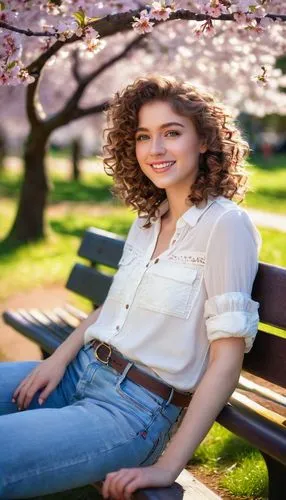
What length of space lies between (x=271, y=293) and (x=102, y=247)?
2029mm

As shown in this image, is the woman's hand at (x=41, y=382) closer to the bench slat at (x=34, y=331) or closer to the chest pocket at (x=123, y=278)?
the chest pocket at (x=123, y=278)

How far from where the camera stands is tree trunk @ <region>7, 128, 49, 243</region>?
10922 mm

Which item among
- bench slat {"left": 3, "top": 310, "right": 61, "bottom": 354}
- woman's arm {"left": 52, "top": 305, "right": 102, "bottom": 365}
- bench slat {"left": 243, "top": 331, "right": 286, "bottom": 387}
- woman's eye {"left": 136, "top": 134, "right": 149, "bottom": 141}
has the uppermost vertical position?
woman's eye {"left": 136, "top": 134, "right": 149, "bottom": 141}

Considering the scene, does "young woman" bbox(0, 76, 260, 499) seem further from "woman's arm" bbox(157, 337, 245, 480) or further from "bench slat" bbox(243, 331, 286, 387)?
"bench slat" bbox(243, 331, 286, 387)

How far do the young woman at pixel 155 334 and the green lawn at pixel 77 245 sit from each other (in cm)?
45

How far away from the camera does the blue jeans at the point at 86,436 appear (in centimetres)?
224

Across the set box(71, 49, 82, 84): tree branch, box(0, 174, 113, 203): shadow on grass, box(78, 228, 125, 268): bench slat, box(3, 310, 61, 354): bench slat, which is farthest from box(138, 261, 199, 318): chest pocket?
box(0, 174, 113, 203): shadow on grass

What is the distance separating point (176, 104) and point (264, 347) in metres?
0.92

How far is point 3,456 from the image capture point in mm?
2197

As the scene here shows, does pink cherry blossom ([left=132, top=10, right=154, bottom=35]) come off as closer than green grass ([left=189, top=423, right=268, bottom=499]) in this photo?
Yes

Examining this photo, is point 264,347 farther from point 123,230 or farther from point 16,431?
point 123,230

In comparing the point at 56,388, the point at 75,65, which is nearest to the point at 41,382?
the point at 56,388

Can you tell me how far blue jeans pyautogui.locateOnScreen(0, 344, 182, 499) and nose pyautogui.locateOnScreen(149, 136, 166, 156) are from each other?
0.74 meters

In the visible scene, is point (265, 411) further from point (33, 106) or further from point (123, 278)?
point (33, 106)
